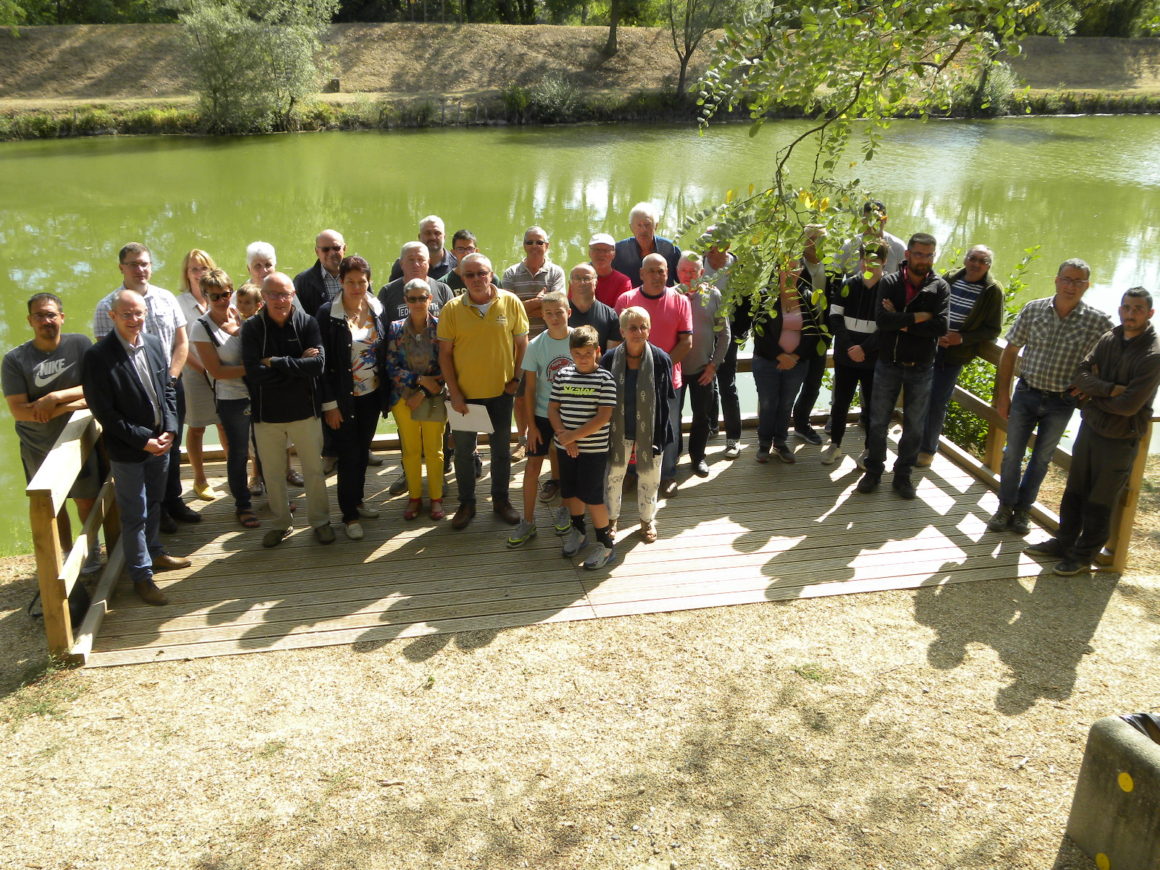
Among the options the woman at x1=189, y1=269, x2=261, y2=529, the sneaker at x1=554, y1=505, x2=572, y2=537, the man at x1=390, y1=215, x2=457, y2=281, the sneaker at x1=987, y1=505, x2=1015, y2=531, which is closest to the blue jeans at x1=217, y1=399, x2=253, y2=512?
the woman at x1=189, y1=269, x2=261, y2=529

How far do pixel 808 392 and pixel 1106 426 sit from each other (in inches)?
91.3

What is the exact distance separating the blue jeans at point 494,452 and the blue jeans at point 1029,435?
313cm

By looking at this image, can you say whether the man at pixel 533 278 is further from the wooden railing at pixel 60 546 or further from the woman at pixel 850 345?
the wooden railing at pixel 60 546

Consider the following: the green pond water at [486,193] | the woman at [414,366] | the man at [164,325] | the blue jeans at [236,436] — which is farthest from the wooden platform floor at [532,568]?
the green pond water at [486,193]

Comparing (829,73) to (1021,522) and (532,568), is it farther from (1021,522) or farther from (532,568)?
(1021,522)

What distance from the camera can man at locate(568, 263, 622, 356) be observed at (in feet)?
19.2

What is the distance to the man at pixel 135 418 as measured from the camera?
473 cm

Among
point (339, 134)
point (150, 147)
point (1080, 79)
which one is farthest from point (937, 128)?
point (150, 147)

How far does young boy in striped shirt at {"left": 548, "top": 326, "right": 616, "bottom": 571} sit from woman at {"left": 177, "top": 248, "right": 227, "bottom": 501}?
7.73 ft

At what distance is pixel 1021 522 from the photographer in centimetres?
589

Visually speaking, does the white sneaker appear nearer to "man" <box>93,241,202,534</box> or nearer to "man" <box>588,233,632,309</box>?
"man" <box>588,233,632,309</box>

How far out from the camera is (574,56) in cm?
4159

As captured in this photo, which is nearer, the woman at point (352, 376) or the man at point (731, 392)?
the woman at point (352, 376)

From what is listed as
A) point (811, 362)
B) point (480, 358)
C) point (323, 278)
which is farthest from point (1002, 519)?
point (323, 278)
